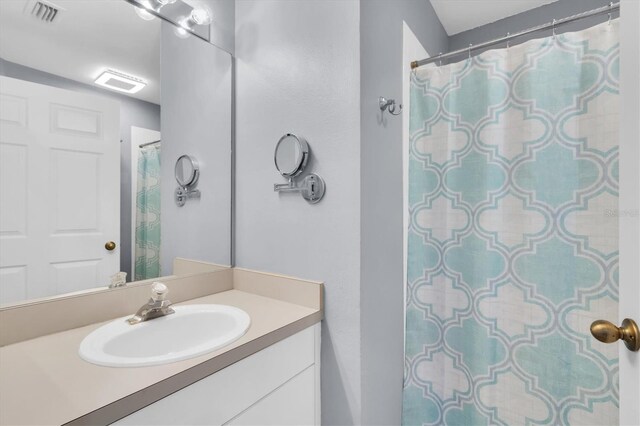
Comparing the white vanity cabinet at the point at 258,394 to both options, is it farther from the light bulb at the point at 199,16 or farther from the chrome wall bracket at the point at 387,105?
the light bulb at the point at 199,16

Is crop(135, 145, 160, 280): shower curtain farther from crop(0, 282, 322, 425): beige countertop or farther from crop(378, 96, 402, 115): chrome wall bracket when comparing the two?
crop(378, 96, 402, 115): chrome wall bracket

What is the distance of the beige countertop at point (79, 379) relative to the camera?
1.87 ft

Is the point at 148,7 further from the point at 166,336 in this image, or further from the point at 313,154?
the point at 166,336

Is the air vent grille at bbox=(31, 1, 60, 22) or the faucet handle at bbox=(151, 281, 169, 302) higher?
the air vent grille at bbox=(31, 1, 60, 22)

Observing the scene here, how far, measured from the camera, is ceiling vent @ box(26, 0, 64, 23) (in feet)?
3.02

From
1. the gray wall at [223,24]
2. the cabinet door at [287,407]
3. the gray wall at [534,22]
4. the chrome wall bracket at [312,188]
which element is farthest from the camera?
the gray wall at [534,22]

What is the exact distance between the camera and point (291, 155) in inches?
47.1

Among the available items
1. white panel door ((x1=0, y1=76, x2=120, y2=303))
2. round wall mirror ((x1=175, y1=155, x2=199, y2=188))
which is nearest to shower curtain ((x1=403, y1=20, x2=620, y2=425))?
round wall mirror ((x1=175, y1=155, x2=199, y2=188))

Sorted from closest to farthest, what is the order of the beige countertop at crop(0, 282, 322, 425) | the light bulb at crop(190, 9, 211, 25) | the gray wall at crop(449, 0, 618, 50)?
the beige countertop at crop(0, 282, 322, 425) < the light bulb at crop(190, 9, 211, 25) < the gray wall at crop(449, 0, 618, 50)

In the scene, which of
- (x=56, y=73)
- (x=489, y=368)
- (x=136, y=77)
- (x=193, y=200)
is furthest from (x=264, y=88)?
(x=489, y=368)

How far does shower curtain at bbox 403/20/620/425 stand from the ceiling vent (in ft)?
4.47

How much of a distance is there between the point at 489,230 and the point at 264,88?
3.73 ft

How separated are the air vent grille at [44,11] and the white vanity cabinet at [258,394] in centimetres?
118

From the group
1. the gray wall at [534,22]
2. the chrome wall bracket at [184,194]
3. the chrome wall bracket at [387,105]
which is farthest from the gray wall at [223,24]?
the gray wall at [534,22]
